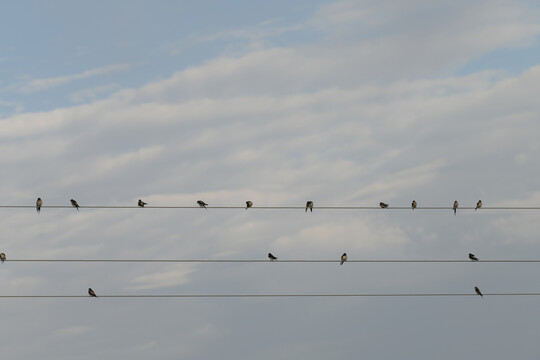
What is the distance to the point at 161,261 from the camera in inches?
1197

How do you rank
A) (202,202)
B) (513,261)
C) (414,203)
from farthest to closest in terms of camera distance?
(414,203), (202,202), (513,261)

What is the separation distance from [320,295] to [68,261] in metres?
7.93

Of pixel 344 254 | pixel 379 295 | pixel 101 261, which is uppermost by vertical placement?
pixel 344 254

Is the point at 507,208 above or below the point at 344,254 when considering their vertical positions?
below

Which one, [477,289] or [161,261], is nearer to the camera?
[161,261]

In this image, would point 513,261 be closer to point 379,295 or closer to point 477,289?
point 379,295

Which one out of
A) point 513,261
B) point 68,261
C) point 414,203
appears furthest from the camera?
point 414,203

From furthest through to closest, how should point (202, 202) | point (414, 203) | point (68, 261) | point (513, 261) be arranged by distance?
point (414, 203) < point (202, 202) < point (513, 261) < point (68, 261)

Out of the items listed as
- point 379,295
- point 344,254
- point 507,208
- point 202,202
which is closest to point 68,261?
point 379,295

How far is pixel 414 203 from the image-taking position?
53.7 metres

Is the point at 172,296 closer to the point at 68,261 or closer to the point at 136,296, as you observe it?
the point at 136,296

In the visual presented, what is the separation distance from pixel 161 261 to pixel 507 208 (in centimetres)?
1161

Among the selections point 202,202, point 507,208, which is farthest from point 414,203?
point 507,208

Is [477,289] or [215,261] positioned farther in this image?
[477,289]
